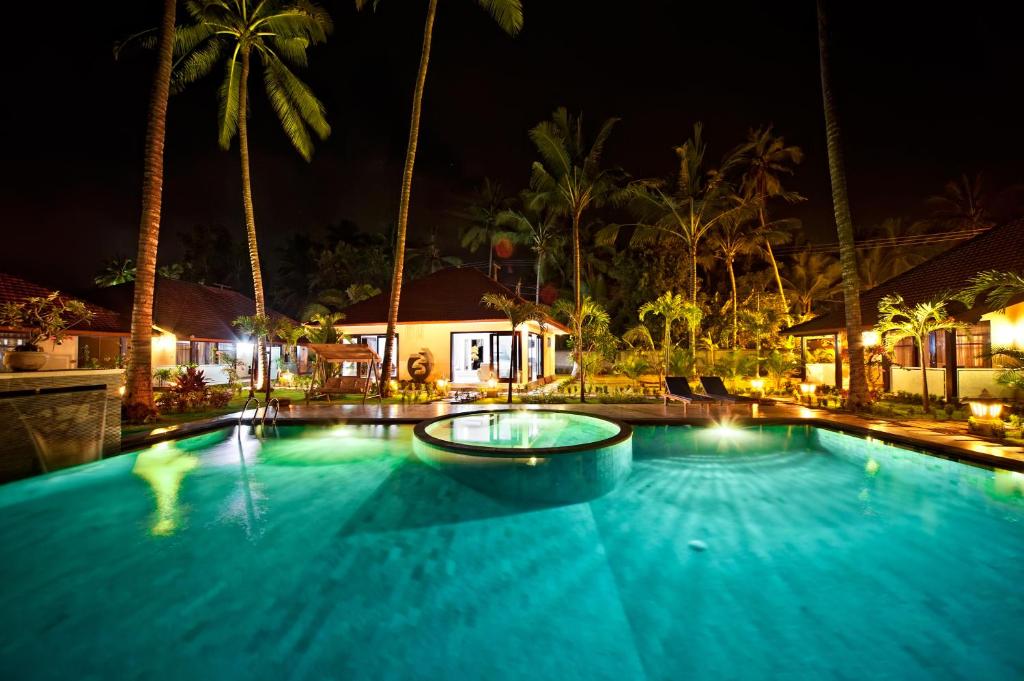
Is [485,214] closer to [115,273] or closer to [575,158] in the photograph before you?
[575,158]

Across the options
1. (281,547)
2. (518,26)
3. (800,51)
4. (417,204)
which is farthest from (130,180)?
(800,51)

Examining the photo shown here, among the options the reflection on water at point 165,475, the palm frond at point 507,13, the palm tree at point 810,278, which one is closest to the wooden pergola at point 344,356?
the reflection on water at point 165,475

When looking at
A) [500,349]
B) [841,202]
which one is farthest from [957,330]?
[500,349]

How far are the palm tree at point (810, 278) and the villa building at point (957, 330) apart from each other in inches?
630

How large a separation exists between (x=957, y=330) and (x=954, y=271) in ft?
5.32

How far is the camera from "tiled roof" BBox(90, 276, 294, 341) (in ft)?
64.7

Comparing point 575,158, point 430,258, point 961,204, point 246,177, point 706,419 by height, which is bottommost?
point 706,419

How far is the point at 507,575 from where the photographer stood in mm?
4457

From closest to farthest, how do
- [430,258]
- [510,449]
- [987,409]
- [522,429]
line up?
[510,449]
[987,409]
[522,429]
[430,258]

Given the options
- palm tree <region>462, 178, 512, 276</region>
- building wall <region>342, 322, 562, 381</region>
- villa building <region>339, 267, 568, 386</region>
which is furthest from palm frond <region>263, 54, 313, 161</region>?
palm tree <region>462, 178, 512, 276</region>

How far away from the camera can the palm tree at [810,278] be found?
3031 cm

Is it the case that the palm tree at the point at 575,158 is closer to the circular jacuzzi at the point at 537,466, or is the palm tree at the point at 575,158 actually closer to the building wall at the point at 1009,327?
the circular jacuzzi at the point at 537,466

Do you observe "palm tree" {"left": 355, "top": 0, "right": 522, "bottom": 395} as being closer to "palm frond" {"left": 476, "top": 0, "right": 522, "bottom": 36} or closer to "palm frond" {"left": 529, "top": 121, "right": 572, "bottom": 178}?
"palm frond" {"left": 476, "top": 0, "right": 522, "bottom": 36}

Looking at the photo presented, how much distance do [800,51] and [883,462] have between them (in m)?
12.8
